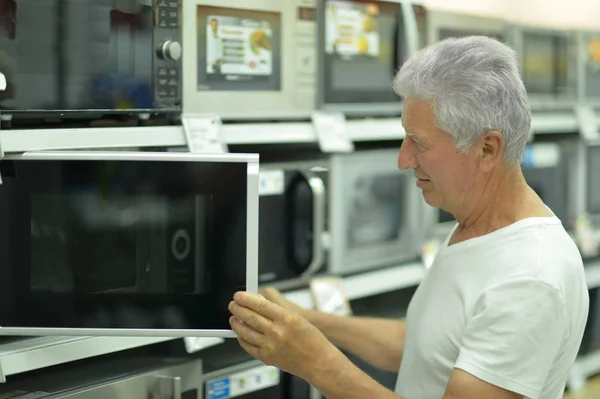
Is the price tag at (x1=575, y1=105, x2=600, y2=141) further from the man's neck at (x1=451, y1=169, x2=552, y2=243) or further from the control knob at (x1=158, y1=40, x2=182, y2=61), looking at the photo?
the control knob at (x1=158, y1=40, x2=182, y2=61)

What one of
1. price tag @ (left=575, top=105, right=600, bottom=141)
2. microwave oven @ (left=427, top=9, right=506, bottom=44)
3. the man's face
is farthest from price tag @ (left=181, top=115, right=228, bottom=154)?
price tag @ (left=575, top=105, right=600, bottom=141)

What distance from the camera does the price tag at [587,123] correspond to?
3.16 meters

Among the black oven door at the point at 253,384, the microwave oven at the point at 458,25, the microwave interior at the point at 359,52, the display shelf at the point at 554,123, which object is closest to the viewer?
the black oven door at the point at 253,384

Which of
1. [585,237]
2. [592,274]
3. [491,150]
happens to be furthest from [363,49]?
[592,274]

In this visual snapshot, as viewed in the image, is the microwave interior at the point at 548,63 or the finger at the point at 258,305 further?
the microwave interior at the point at 548,63

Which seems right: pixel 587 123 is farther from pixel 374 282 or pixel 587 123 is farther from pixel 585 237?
pixel 374 282

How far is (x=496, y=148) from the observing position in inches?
60.1

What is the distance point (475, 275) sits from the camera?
1.58 m

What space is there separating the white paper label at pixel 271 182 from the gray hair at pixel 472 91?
0.56 meters

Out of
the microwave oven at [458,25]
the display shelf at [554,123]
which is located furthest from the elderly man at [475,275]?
the display shelf at [554,123]

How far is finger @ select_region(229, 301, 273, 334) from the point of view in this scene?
145 cm

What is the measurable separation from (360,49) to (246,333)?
44.4 inches

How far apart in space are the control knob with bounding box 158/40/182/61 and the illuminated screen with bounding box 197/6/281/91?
188 mm

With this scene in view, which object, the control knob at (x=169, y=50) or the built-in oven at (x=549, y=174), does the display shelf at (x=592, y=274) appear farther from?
the control knob at (x=169, y=50)
